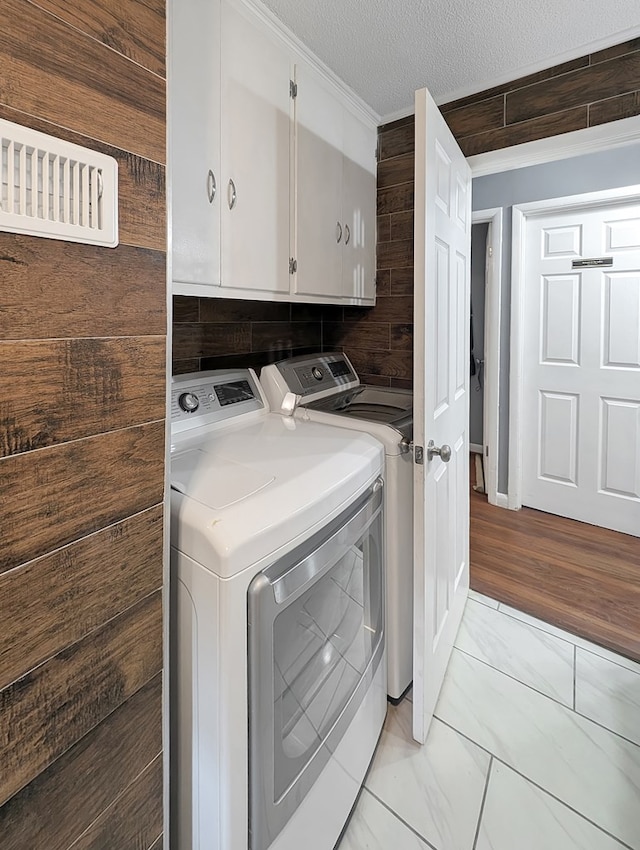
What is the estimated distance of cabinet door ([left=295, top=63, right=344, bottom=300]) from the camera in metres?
1.70

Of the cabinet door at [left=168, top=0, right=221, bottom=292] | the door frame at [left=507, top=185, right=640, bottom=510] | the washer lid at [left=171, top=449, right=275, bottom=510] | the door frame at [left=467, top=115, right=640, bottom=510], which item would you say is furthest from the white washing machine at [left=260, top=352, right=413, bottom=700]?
the door frame at [left=507, top=185, right=640, bottom=510]

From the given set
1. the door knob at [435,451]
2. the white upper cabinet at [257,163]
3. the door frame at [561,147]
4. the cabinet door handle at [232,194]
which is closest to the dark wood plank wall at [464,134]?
the door frame at [561,147]

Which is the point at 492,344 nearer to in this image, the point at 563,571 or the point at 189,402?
the point at 563,571

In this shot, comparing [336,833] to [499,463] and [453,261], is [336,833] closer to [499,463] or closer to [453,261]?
[453,261]

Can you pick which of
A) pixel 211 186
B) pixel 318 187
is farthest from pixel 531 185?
pixel 211 186

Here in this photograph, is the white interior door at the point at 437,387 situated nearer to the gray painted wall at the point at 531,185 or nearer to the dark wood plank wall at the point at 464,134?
the dark wood plank wall at the point at 464,134

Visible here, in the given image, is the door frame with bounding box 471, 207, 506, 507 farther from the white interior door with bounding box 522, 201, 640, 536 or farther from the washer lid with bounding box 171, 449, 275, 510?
the washer lid with bounding box 171, 449, 275, 510

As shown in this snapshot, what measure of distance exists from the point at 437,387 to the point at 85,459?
3.57ft

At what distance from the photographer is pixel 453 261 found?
170 cm

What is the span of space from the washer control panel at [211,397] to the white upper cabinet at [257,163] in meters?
0.34

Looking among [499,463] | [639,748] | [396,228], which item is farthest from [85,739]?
[499,463]

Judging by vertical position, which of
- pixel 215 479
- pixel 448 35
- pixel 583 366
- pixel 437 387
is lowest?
pixel 215 479

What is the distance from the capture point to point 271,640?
36.2 inches

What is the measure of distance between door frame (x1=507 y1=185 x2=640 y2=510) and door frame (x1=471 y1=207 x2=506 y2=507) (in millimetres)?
92
